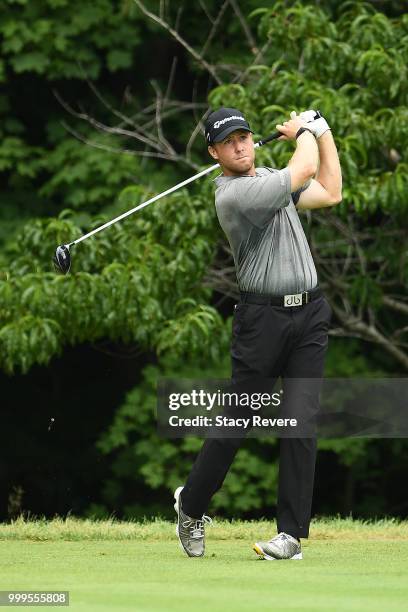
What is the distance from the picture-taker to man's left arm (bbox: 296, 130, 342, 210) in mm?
5762

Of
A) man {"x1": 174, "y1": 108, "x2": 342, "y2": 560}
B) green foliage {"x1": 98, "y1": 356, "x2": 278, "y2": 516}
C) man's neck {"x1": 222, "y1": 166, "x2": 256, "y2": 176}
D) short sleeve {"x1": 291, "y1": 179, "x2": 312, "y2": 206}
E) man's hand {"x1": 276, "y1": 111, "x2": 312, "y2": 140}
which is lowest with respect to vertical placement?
green foliage {"x1": 98, "y1": 356, "x2": 278, "y2": 516}

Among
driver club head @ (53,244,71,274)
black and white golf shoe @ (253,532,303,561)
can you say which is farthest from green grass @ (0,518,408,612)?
driver club head @ (53,244,71,274)

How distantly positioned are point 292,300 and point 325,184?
0.53m

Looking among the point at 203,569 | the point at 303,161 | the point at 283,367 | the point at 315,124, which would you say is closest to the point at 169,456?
the point at 283,367

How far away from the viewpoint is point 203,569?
5.05 m

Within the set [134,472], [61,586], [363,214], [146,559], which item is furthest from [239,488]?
[61,586]

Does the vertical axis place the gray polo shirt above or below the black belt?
above

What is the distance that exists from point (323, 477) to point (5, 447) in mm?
3139

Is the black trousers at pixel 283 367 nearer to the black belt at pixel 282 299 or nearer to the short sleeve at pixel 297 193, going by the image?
the black belt at pixel 282 299

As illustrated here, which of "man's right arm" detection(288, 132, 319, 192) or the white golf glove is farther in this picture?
the white golf glove

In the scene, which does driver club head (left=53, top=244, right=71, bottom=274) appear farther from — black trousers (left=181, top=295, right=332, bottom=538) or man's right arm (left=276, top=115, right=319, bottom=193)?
man's right arm (left=276, top=115, right=319, bottom=193)

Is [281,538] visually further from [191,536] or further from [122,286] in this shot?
[122,286]

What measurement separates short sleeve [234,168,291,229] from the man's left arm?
0.29 m

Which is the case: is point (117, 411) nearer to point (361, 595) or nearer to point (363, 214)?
point (363, 214)
